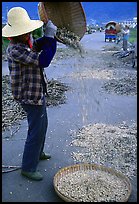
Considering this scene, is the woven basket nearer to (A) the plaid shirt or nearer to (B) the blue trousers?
Answer: (A) the plaid shirt

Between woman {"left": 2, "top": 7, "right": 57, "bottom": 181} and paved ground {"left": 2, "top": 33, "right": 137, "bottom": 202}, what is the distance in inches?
6.7

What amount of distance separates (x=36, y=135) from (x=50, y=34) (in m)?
0.92

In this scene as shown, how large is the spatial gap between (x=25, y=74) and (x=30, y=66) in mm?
85

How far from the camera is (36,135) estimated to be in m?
2.81

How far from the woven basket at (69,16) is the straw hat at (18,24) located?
0.46 m

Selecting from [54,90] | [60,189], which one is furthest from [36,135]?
[54,90]

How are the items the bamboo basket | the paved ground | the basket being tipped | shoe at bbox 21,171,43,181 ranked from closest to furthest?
the paved ground → shoe at bbox 21,171,43,181 → the basket being tipped → the bamboo basket

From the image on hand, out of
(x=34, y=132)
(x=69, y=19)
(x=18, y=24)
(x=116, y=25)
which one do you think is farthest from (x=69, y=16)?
(x=116, y=25)

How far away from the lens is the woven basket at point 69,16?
3.09m

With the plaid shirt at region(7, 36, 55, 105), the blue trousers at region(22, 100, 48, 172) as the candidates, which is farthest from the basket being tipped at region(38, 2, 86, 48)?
the blue trousers at region(22, 100, 48, 172)

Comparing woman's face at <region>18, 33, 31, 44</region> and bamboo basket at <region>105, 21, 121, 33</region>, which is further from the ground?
bamboo basket at <region>105, 21, 121, 33</region>

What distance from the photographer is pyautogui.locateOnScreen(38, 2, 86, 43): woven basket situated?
122 inches

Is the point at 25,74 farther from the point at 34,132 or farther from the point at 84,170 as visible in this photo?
the point at 84,170

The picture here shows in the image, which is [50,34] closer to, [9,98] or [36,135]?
[36,135]
